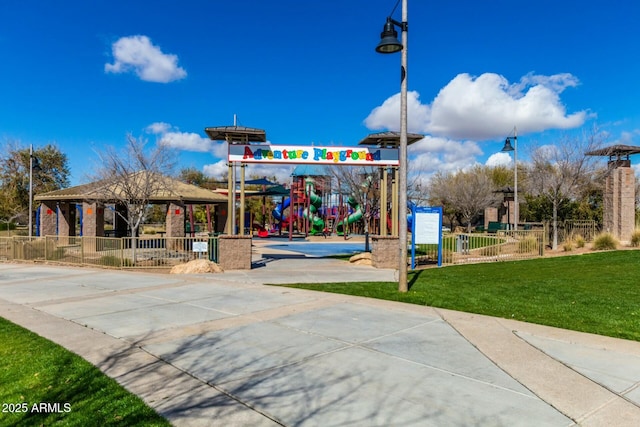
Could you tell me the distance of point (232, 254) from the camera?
14922mm

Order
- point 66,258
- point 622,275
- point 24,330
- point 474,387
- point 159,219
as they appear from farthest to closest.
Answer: point 159,219, point 66,258, point 622,275, point 24,330, point 474,387

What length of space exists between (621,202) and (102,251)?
85.6ft

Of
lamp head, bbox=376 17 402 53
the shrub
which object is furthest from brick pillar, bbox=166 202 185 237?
the shrub

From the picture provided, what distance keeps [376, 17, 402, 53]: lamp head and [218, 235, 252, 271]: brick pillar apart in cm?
841

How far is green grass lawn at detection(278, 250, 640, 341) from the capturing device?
767 centimetres

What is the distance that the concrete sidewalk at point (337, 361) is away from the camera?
3922 mm

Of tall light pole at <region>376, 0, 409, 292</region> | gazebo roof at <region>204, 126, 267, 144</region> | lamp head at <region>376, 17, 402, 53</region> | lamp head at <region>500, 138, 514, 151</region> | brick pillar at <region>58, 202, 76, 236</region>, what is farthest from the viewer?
brick pillar at <region>58, 202, 76, 236</region>

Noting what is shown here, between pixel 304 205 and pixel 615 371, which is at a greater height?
pixel 304 205

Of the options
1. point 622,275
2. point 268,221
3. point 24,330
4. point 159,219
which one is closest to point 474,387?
point 24,330

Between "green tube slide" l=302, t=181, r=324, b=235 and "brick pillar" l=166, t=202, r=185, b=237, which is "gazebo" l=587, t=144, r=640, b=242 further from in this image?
"green tube slide" l=302, t=181, r=324, b=235

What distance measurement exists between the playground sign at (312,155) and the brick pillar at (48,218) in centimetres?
1805

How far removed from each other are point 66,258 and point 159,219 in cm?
4944

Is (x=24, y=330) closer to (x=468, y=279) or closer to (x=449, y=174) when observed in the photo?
(x=468, y=279)

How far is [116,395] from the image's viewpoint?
13.6 ft
